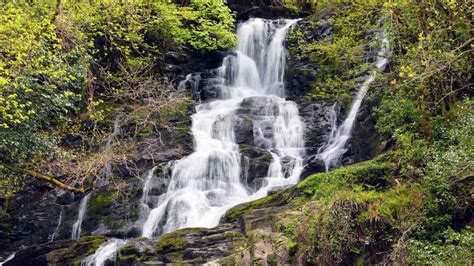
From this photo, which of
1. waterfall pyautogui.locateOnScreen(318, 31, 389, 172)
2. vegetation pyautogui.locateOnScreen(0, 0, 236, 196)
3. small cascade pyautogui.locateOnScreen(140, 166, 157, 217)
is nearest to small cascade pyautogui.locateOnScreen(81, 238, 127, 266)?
vegetation pyautogui.locateOnScreen(0, 0, 236, 196)

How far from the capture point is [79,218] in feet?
54.7

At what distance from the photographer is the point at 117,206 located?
16.4 m

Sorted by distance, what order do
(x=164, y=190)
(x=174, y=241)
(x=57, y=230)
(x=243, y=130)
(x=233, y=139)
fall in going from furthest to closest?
(x=243, y=130)
(x=233, y=139)
(x=57, y=230)
(x=164, y=190)
(x=174, y=241)

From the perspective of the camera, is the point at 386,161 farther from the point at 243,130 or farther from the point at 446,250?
the point at 243,130

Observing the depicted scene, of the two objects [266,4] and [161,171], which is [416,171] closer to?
[161,171]

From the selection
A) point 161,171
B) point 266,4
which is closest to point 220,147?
point 161,171

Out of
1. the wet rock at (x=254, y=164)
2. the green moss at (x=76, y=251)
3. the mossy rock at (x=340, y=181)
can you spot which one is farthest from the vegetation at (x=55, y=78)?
the mossy rock at (x=340, y=181)

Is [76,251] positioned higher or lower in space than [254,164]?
lower

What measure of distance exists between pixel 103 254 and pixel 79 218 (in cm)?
399

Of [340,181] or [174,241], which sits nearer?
[340,181]

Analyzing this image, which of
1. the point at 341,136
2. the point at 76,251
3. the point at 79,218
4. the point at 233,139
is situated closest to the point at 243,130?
the point at 233,139

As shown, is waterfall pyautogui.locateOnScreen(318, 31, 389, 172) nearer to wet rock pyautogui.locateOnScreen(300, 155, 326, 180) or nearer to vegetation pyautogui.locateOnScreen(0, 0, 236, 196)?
wet rock pyautogui.locateOnScreen(300, 155, 326, 180)

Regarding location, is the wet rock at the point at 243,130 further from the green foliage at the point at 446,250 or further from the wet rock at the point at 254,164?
the green foliage at the point at 446,250

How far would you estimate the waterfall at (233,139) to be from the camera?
1516 centimetres
